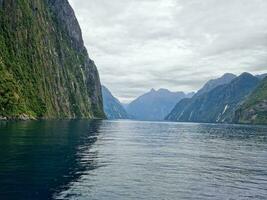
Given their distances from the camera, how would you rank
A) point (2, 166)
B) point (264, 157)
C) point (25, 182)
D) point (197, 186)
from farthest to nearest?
point (264, 157) < point (2, 166) < point (197, 186) < point (25, 182)

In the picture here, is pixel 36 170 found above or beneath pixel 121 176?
above

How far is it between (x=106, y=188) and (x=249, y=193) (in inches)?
580

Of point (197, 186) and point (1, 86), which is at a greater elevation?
point (1, 86)

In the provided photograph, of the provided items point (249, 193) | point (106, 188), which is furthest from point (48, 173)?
point (249, 193)

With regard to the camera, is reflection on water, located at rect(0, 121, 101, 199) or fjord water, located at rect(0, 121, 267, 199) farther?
fjord water, located at rect(0, 121, 267, 199)

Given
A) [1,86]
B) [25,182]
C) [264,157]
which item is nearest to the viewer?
[25,182]

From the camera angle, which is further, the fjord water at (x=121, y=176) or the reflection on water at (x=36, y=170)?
the fjord water at (x=121, y=176)

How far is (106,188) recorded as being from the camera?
127 feet

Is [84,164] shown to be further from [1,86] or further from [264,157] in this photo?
[1,86]

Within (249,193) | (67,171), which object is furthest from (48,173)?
(249,193)

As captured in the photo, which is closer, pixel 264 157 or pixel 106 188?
pixel 106 188

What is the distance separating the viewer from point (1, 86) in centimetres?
18175

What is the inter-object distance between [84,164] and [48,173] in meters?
10.1

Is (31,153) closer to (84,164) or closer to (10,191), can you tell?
(84,164)
